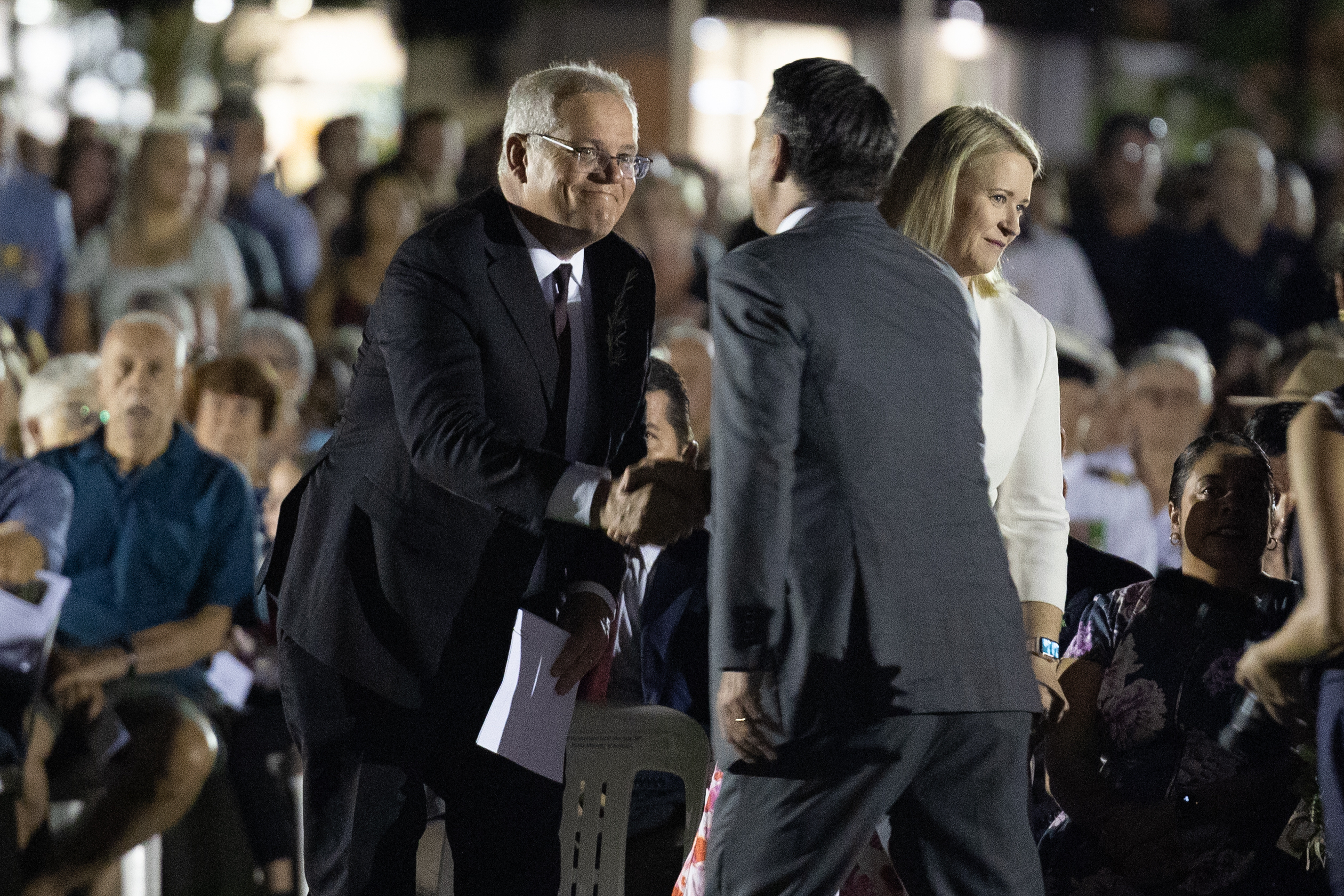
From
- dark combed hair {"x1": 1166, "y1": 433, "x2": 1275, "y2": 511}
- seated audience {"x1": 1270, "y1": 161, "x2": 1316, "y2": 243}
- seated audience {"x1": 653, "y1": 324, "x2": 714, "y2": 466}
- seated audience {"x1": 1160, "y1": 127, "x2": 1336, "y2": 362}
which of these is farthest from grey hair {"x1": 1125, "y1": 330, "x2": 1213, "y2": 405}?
dark combed hair {"x1": 1166, "y1": 433, "x2": 1275, "y2": 511}

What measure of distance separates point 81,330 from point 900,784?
5.46m

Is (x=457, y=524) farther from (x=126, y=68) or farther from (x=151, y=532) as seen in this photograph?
(x=126, y=68)

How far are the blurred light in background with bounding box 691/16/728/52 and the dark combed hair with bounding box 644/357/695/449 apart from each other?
40.3 feet

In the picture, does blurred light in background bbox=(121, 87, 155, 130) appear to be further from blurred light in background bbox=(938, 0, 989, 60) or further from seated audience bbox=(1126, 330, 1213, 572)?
seated audience bbox=(1126, 330, 1213, 572)

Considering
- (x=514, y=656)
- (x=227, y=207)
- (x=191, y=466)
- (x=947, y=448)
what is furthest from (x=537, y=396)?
(x=227, y=207)

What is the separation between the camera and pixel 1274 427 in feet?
13.1

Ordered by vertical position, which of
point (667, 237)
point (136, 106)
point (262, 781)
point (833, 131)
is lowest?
point (262, 781)

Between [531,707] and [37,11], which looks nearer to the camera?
[531,707]

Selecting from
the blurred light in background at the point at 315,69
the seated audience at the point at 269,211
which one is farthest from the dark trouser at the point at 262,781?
the blurred light in background at the point at 315,69

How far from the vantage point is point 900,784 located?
109 inches

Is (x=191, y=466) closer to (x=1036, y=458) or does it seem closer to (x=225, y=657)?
(x=225, y=657)

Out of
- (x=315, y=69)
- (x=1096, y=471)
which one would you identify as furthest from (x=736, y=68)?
(x=1096, y=471)

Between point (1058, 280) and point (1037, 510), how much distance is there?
15.8 feet

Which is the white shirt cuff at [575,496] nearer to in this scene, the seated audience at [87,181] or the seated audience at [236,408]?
the seated audience at [236,408]
